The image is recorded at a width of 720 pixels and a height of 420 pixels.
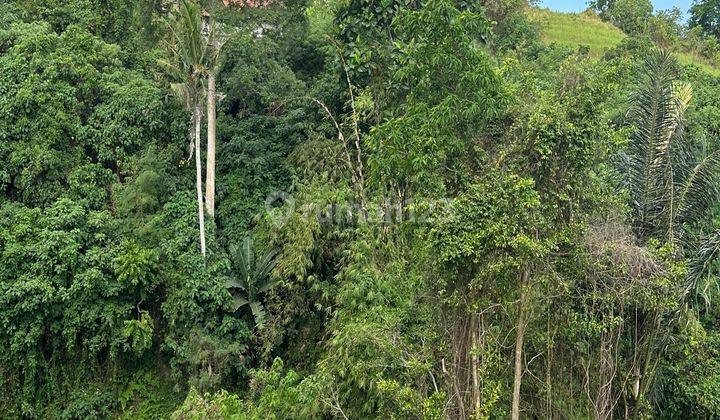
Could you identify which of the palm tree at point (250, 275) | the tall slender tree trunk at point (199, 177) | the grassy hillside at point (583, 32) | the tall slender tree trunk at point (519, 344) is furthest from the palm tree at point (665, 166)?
the grassy hillside at point (583, 32)

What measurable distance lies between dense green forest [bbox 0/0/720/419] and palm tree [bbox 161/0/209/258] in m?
0.05

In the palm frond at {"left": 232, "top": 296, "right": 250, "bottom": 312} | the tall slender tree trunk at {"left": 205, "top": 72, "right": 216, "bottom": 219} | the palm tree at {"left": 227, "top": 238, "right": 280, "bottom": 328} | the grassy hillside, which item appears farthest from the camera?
the grassy hillside

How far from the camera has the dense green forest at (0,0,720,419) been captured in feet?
20.2

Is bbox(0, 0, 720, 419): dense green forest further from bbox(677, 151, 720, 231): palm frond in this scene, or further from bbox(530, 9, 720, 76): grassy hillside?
bbox(530, 9, 720, 76): grassy hillside

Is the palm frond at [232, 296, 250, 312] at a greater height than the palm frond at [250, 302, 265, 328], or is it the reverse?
the palm frond at [232, 296, 250, 312]

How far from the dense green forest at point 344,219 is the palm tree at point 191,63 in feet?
0.17

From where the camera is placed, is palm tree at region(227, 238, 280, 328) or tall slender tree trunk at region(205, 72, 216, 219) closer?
palm tree at region(227, 238, 280, 328)

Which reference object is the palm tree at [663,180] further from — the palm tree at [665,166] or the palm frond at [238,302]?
the palm frond at [238,302]

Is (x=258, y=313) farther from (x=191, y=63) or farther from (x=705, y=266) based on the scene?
(x=705, y=266)

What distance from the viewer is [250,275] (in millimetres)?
10617

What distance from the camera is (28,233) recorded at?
1028cm

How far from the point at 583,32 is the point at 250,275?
1985 cm

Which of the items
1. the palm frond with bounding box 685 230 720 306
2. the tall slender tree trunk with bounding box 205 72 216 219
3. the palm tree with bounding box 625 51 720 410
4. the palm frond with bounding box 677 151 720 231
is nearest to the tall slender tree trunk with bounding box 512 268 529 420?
the palm tree with bounding box 625 51 720 410

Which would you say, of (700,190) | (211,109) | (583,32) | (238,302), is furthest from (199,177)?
(583,32)
